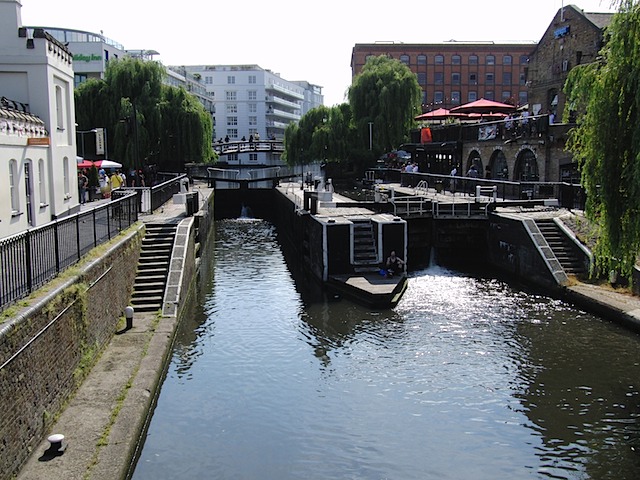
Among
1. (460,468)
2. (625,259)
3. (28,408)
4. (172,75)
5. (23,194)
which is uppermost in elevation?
(172,75)

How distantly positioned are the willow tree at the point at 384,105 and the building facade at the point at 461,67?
3637cm

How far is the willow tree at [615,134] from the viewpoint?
1307cm

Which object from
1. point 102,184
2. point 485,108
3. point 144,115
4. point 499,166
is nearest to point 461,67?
point 485,108

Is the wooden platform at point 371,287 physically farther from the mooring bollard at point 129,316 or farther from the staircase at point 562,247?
the mooring bollard at point 129,316

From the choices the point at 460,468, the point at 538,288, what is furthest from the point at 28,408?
the point at 538,288

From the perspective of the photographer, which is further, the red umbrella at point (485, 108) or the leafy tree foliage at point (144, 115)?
the red umbrella at point (485, 108)

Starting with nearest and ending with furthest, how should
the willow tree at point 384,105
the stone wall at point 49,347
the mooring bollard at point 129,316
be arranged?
the stone wall at point 49,347 → the mooring bollard at point 129,316 → the willow tree at point 384,105

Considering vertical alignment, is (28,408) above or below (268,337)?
above

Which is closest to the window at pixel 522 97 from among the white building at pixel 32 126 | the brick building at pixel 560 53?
the brick building at pixel 560 53

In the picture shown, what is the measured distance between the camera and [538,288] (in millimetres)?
23203

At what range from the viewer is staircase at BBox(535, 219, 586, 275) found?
22625 millimetres

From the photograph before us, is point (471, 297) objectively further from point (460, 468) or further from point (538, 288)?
point (460, 468)

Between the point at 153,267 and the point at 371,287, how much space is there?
6.43m

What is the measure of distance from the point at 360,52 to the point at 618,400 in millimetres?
79063
